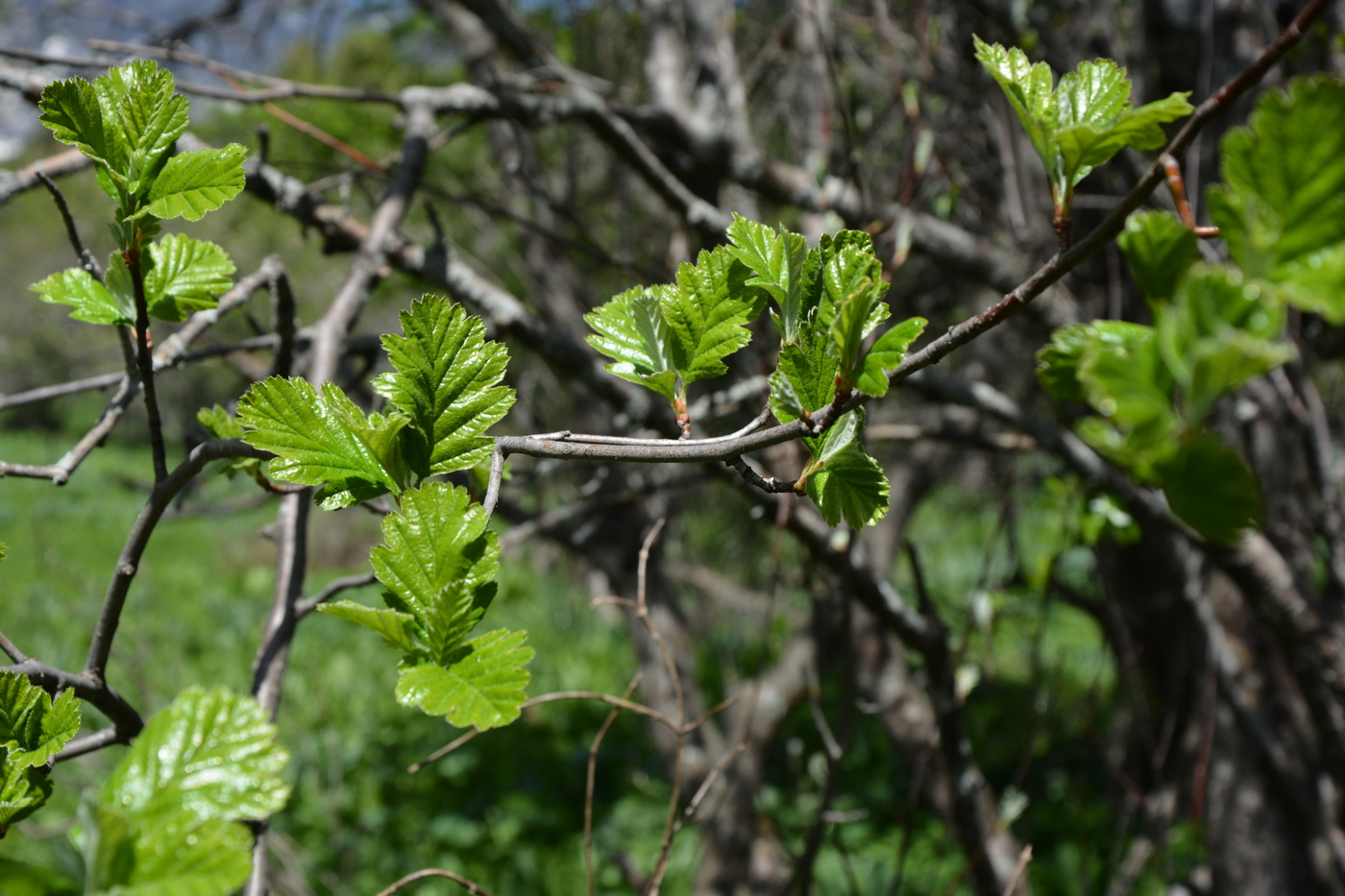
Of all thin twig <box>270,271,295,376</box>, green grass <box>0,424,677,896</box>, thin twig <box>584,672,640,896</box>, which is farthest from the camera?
green grass <box>0,424,677,896</box>

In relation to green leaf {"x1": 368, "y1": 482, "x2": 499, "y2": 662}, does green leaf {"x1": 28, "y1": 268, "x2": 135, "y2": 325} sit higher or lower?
higher

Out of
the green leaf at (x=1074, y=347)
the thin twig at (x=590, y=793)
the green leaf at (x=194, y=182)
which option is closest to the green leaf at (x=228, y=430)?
the green leaf at (x=194, y=182)

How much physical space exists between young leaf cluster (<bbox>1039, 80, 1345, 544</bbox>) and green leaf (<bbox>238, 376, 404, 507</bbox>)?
39 centimetres

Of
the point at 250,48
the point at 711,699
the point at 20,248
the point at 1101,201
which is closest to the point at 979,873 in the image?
the point at 1101,201

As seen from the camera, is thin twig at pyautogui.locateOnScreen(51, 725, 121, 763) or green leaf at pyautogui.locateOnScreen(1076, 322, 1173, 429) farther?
thin twig at pyautogui.locateOnScreen(51, 725, 121, 763)

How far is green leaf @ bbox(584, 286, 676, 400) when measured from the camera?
56cm

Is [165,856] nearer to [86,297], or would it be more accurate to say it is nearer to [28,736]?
[28,736]

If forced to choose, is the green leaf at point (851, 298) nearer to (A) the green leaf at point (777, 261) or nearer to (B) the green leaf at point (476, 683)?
(A) the green leaf at point (777, 261)

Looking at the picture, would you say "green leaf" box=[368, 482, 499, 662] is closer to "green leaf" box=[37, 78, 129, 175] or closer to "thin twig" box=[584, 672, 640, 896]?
"green leaf" box=[37, 78, 129, 175]

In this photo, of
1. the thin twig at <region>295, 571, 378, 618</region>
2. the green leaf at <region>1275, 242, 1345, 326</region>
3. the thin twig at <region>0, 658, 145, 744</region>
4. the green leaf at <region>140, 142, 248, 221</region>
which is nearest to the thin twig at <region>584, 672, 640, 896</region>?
the thin twig at <region>295, 571, 378, 618</region>

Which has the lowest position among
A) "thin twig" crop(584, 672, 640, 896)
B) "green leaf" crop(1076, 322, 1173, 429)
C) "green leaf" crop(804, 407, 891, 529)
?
"thin twig" crop(584, 672, 640, 896)

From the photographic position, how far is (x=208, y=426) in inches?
29.5

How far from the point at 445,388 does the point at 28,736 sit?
310 millimetres

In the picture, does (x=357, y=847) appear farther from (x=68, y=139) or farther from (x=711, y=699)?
(x=68, y=139)
